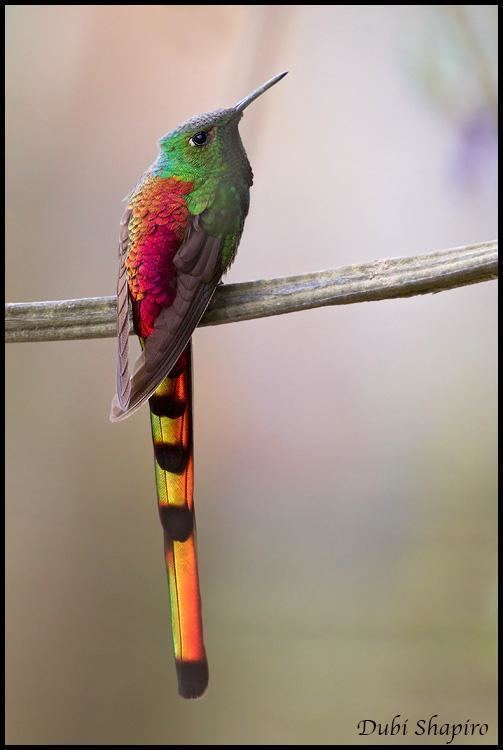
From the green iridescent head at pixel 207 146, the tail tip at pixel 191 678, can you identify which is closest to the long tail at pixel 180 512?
the tail tip at pixel 191 678

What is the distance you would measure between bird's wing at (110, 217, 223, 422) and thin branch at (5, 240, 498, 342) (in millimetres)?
30

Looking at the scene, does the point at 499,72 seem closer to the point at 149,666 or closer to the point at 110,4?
the point at 110,4

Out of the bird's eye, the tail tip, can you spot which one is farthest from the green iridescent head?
the tail tip

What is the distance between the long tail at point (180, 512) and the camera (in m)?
0.55

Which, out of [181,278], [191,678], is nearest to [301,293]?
[181,278]

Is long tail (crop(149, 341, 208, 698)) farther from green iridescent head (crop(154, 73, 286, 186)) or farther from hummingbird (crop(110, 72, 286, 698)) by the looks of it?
green iridescent head (crop(154, 73, 286, 186))

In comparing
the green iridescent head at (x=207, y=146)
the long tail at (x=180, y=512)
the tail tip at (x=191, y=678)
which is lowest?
the tail tip at (x=191, y=678)

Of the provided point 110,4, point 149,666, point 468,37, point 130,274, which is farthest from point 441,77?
point 149,666

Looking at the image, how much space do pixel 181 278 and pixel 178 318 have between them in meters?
0.03

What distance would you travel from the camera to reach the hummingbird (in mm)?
539

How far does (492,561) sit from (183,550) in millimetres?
478

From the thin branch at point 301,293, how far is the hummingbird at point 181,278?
3 centimetres

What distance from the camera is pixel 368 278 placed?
0.53 meters

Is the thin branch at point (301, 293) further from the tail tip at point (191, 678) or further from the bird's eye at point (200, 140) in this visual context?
the tail tip at point (191, 678)
